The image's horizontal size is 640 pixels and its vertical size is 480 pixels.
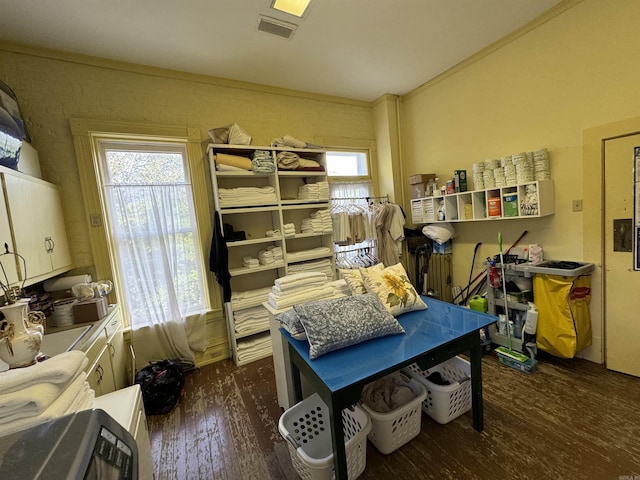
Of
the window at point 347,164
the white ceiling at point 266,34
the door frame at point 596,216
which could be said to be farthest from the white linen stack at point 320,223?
the door frame at point 596,216

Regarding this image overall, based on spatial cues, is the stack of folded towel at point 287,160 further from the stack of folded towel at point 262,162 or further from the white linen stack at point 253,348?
the white linen stack at point 253,348

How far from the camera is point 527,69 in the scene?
2.47 m

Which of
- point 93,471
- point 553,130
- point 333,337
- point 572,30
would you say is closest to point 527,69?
point 572,30

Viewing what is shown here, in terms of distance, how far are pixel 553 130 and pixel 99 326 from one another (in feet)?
13.2

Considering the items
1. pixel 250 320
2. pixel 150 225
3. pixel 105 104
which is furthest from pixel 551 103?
pixel 105 104

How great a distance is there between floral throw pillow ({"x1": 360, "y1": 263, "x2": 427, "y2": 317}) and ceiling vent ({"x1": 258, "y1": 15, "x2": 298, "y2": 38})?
6.85ft

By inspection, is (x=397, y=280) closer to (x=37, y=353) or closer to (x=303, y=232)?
(x=303, y=232)

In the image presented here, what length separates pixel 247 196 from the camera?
2.79m

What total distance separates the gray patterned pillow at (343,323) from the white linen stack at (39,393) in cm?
93

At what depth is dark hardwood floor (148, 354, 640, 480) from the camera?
4.78 ft

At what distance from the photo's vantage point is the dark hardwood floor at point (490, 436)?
1456 mm

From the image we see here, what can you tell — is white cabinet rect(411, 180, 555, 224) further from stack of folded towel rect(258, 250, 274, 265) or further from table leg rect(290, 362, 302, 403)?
table leg rect(290, 362, 302, 403)

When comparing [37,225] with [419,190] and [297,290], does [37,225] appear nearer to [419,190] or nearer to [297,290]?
[297,290]

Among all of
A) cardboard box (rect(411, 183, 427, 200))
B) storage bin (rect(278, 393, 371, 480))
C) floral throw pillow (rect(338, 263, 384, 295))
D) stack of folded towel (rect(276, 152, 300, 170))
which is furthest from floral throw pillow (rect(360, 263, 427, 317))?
cardboard box (rect(411, 183, 427, 200))
